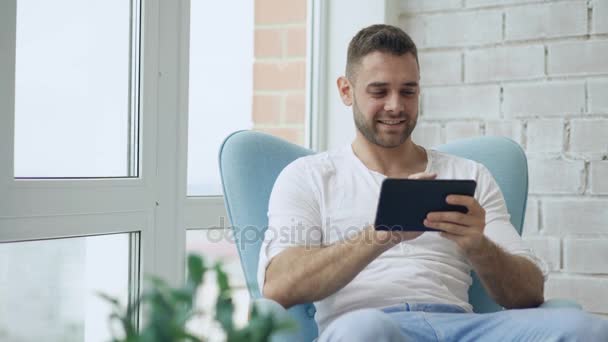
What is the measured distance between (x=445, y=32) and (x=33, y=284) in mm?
1652

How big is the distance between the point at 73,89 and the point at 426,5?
1.41 m

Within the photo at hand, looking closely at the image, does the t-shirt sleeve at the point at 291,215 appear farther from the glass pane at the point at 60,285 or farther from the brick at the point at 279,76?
the brick at the point at 279,76

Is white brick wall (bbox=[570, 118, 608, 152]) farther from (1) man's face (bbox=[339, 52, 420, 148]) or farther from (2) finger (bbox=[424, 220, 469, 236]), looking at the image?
(2) finger (bbox=[424, 220, 469, 236])

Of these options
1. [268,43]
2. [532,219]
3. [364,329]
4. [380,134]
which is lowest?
[364,329]

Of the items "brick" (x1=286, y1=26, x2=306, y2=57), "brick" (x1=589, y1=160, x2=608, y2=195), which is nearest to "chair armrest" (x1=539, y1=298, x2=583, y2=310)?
"brick" (x1=589, y1=160, x2=608, y2=195)

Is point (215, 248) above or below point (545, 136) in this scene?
below

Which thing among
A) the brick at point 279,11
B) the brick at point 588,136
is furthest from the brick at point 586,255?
the brick at point 279,11

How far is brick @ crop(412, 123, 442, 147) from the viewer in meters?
2.69

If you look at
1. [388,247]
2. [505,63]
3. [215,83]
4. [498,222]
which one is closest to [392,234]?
[388,247]

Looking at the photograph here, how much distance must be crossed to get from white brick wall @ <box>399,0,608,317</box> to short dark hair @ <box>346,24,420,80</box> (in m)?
0.73

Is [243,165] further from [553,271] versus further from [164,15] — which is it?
[553,271]

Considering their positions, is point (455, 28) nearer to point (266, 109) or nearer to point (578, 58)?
point (578, 58)

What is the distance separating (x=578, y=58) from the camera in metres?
2.42

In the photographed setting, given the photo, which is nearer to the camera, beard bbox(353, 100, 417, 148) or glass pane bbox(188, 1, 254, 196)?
beard bbox(353, 100, 417, 148)
